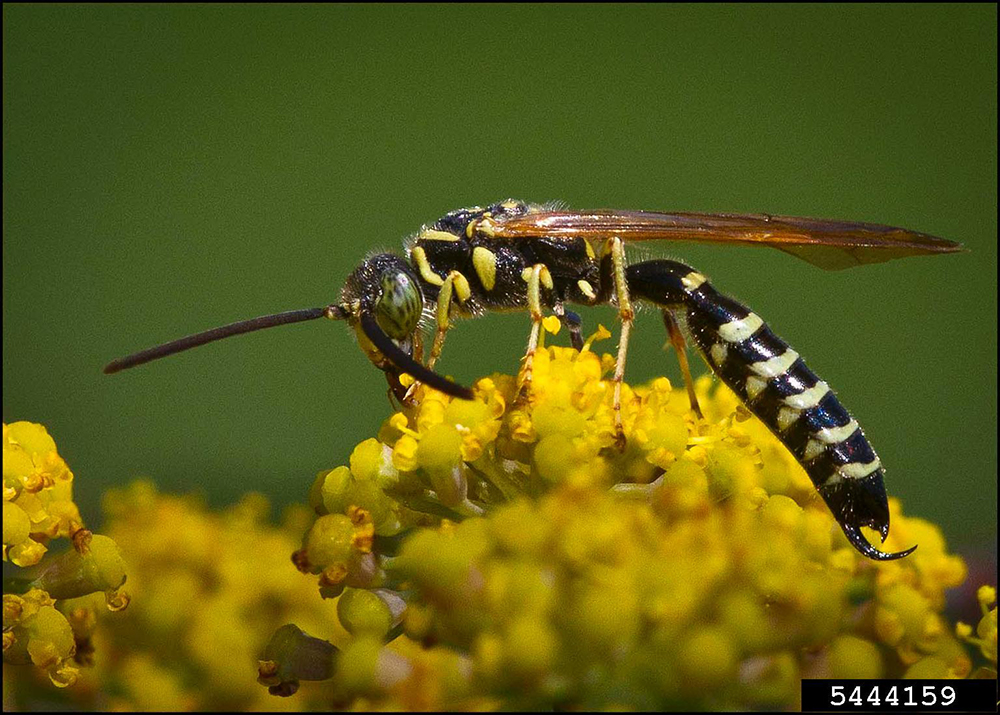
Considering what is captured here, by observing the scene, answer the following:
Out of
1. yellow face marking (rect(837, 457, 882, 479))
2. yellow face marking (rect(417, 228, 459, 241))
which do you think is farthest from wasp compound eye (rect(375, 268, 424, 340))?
yellow face marking (rect(837, 457, 882, 479))

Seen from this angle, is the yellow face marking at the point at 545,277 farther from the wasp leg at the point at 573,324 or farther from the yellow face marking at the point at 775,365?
the yellow face marking at the point at 775,365

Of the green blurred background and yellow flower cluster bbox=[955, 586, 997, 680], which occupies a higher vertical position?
the green blurred background

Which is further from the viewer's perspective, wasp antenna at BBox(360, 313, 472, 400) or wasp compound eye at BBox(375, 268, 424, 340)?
wasp compound eye at BBox(375, 268, 424, 340)

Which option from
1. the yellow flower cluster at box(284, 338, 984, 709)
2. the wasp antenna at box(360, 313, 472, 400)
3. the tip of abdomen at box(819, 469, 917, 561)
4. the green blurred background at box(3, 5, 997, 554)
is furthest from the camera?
the green blurred background at box(3, 5, 997, 554)

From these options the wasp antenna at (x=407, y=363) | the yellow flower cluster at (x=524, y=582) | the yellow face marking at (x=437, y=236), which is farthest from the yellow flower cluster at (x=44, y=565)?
the yellow face marking at (x=437, y=236)

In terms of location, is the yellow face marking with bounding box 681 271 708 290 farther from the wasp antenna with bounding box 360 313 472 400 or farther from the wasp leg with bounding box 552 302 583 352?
the wasp antenna with bounding box 360 313 472 400

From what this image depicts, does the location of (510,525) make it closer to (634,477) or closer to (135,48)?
(634,477)

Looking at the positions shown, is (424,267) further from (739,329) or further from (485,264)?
(739,329)

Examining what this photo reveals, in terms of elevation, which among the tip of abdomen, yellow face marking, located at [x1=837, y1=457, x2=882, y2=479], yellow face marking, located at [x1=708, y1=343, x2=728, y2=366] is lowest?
the tip of abdomen

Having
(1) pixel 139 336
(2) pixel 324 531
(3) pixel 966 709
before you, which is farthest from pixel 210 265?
(3) pixel 966 709
